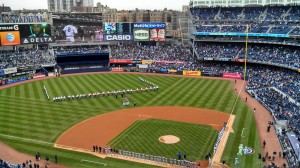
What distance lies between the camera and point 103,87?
5731cm

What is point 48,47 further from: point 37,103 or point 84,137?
point 84,137

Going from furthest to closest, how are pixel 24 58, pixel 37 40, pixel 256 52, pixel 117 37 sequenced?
pixel 117 37, pixel 37 40, pixel 24 58, pixel 256 52

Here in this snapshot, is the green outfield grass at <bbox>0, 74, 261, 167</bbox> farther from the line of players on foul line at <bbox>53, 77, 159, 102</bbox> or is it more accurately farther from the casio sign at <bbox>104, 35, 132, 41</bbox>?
the casio sign at <bbox>104, 35, 132, 41</bbox>

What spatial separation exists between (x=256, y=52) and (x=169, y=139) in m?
46.2

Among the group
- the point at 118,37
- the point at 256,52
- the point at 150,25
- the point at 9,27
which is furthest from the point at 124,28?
the point at 256,52

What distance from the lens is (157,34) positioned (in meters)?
85.5

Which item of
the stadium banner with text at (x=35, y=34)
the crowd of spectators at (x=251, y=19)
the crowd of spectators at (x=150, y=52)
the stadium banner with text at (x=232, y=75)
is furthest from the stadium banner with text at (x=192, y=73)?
the stadium banner with text at (x=35, y=34)

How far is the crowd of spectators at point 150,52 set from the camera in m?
81.2

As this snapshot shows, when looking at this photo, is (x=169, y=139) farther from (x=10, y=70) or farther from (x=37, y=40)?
(x=37, y=40)

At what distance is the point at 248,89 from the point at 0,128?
4043 cm

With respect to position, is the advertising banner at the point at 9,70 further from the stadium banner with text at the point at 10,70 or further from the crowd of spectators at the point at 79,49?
the crowd of spectators at the point at 79,49

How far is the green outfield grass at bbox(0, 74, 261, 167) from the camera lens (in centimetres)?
3086

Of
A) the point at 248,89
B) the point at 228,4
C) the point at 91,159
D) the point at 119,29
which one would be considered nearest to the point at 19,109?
the point at 91,159

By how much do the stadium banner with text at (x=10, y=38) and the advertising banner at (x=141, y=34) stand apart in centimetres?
3097
